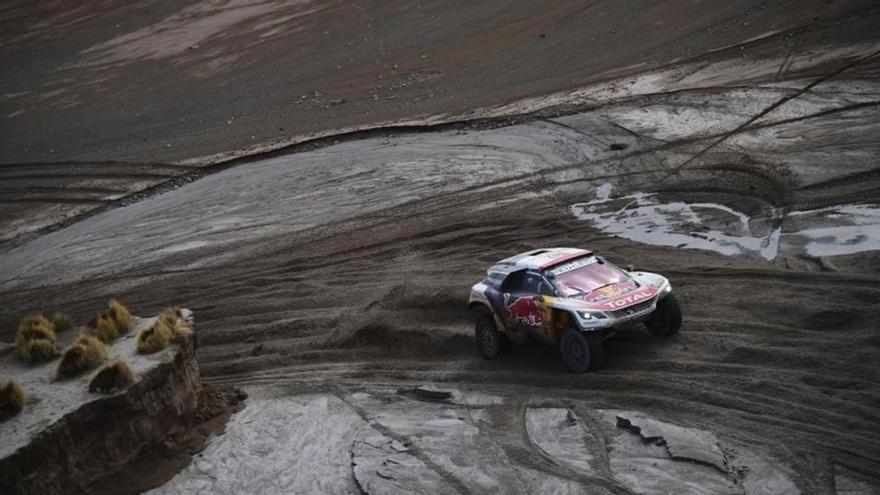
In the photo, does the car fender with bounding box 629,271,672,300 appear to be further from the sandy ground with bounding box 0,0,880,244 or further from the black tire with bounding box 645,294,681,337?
the sandy ground with bounding box 0,0,880,244

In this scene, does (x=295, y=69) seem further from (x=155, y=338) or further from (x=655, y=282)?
A: (x=655, y=282)

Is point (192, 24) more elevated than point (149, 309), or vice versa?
point (192, 24)

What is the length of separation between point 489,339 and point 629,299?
9.27ft

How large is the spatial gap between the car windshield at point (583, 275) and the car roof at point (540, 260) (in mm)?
108

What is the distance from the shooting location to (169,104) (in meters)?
42.1

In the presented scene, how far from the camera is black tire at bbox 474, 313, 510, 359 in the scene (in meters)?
18.6

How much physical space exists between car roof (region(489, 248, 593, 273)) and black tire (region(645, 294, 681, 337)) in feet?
5.58

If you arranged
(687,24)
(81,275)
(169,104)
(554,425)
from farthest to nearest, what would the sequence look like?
1. (169,104)
2. (687,24)
3. (81,275)
4. (554,425)

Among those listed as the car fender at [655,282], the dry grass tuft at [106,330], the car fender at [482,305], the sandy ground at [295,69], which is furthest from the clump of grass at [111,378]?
the sandy ground at [295,69]

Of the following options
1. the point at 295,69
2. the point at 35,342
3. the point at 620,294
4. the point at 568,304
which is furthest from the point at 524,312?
the point at 295,69

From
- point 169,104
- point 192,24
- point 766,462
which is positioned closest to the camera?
point 766,462

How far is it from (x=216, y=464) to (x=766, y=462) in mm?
7756

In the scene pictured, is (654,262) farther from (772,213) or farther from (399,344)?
(399,344)

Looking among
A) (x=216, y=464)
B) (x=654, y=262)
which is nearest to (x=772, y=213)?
(x=654, y=262)
